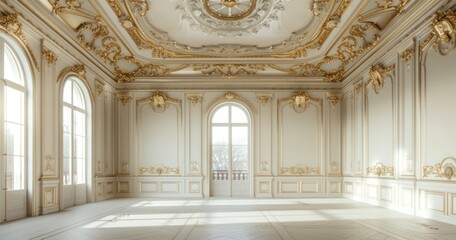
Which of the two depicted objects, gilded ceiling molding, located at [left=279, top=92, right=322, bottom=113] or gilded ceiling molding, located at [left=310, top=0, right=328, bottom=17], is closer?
gilded ceiling molding, located at [left=310, top=0, right=328, bottom=17]

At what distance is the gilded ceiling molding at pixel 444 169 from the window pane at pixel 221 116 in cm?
622

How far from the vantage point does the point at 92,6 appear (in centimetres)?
686

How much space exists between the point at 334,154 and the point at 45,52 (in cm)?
799

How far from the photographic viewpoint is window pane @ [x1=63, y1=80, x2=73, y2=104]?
8.29m

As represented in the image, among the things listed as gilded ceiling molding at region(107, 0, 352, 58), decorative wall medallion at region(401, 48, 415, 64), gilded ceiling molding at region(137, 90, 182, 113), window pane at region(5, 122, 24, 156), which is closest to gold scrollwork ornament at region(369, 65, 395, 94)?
decorative wall medallion at region(401, 48, 415, 64)

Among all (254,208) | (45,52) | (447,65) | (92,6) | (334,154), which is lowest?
(254,208)

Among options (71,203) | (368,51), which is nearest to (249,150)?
(368,51)

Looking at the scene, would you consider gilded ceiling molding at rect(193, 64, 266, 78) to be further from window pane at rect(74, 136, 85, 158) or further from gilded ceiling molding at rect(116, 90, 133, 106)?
window pane at rect(74, 136, 85, 158)

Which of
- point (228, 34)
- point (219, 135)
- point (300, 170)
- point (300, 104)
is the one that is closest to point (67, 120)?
point (228, 34)

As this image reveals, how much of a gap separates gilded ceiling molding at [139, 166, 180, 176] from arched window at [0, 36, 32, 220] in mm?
4897

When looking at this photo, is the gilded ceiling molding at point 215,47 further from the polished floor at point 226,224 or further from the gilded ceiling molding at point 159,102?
the polished floor at point 226,224

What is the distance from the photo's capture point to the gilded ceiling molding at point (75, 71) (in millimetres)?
7848

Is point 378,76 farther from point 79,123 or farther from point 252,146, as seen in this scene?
point 79,123

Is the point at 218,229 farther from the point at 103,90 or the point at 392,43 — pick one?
the point at 103,90
